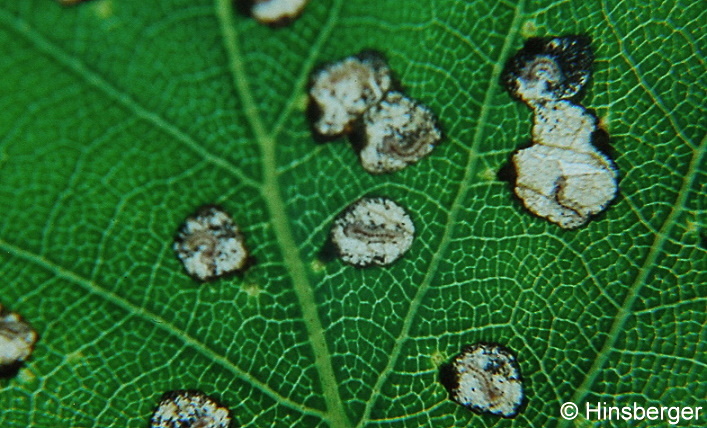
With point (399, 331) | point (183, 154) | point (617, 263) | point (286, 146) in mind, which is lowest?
point (617, 263)

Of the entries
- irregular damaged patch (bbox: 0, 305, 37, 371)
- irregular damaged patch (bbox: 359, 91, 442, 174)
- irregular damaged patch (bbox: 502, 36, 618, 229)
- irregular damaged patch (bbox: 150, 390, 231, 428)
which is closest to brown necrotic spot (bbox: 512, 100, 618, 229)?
irregular damaged patch (bbox: 502, 36, 618, 229)

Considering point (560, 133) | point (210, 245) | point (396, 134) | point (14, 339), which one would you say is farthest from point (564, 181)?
point (14, 339)

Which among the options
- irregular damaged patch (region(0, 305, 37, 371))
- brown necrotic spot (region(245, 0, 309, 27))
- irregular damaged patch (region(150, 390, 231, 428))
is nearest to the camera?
brown necrotic spot (region(245, 0, 309, 27))

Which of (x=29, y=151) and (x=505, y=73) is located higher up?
(x=29, y=151)

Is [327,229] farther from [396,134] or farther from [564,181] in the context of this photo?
[564,181]

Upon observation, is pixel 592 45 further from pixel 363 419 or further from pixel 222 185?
pixel 363 419

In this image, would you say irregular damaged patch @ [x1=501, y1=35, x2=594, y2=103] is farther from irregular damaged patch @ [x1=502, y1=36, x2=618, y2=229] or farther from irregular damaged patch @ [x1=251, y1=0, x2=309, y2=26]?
irregular damaged patch @ [x1=251, y1=0, x2=309, y2=26]

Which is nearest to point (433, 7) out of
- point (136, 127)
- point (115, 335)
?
point (136, 127)
